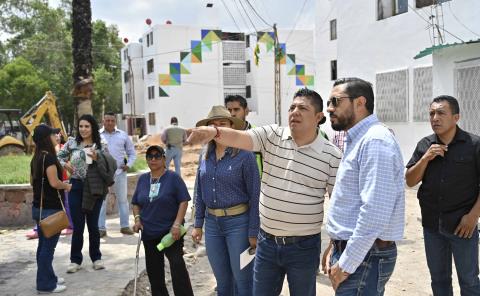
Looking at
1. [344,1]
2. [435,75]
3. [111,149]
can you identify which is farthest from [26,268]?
[344,1]

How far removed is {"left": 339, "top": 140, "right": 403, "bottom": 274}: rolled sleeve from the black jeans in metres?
2.19

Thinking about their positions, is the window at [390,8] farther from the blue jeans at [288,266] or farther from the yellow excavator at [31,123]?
the blue jeans at [288,266]

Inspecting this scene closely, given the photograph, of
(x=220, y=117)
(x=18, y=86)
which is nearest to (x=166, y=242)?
(x=220, y=117)

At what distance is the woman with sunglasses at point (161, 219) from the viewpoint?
13.5ft

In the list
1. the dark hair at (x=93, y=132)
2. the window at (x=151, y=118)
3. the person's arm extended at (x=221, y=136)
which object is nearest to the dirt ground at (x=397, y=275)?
the dark hair at (x=93, y=132)

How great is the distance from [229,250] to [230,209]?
33 centimetres

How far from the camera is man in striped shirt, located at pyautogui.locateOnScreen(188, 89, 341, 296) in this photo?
2955 millimetres

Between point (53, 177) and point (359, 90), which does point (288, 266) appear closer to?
point (359, 90)

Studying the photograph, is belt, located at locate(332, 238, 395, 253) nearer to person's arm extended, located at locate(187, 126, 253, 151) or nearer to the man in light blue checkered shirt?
the man in light blue checkered shirt

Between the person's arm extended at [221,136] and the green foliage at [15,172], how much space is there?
6.72 meters

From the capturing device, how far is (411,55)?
12414 mm

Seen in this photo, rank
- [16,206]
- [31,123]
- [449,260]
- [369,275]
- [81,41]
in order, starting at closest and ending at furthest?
[369,275]
[449,260]
[16,206]
[81,41]
[31,123]

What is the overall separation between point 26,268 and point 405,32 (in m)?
11.0

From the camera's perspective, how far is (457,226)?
3379 mm
